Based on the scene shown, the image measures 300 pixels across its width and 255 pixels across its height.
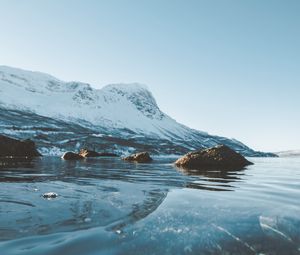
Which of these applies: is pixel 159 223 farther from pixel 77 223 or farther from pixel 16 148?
pixel 16 148

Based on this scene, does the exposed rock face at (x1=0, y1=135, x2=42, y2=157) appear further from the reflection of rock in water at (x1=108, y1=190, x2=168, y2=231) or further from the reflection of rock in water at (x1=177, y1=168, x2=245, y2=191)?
the reflection of rock in water at (x1=108, y1=190, x2=168, y2=231)

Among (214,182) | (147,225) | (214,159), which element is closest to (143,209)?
(147,225)

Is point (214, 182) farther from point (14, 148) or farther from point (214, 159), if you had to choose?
point (14, 148)

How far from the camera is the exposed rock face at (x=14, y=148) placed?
57.1 metres

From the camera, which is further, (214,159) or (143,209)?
(214,159)

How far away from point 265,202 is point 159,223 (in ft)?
13.8

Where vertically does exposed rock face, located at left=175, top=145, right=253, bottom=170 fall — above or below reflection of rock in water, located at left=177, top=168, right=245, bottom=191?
above

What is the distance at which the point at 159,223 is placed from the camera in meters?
7.04

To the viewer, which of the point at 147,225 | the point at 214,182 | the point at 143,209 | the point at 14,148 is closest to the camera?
the point at 147,225

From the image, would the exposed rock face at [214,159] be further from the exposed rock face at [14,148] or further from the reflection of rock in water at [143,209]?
the exposed rock face at [14,148]

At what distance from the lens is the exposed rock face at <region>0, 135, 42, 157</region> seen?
57138 millimetres

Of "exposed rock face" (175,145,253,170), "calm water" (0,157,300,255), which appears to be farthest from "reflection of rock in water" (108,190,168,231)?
"exposed rock face" (175,145,253,170)

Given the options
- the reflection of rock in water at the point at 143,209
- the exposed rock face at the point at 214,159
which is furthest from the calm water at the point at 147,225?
the exposed rock face at the point at 214,159

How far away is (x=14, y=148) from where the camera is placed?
5853cm
